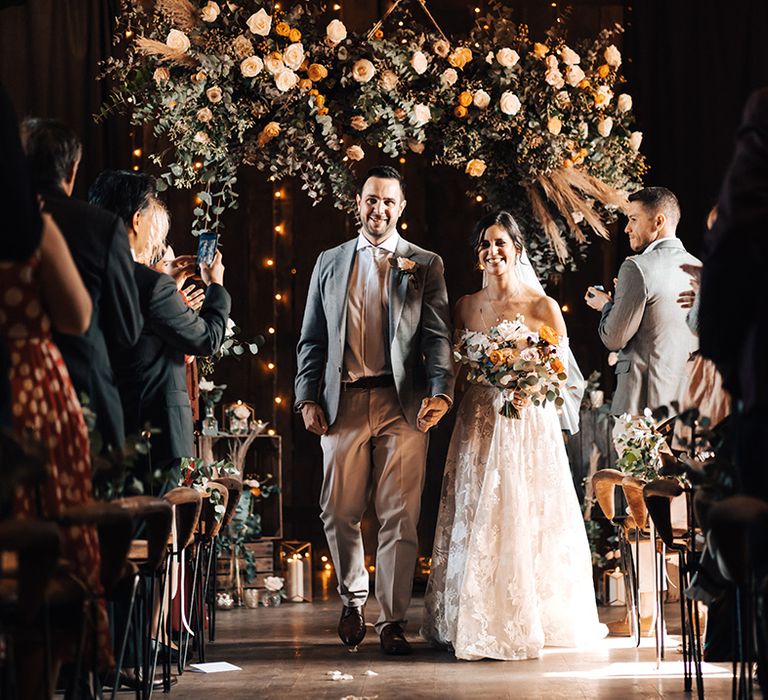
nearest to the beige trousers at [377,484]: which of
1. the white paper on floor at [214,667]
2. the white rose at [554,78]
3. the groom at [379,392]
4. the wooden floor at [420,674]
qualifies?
the groom at [379,392]

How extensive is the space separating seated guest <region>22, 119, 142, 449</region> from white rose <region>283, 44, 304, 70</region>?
2.54m

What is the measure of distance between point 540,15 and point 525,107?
6.01 ft

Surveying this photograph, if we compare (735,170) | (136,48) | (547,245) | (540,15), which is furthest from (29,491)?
(540,15)

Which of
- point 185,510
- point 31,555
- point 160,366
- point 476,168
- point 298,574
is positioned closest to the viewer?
point 31,555

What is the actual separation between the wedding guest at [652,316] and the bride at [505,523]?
1.68 ft

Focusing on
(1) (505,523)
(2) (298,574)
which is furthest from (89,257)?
(2) (298,574)

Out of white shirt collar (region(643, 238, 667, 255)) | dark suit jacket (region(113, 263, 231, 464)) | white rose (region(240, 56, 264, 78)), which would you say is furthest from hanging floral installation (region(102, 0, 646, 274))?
dark suit jacket (region(113, 263, 231, 464))

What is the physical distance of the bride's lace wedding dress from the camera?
5258mm

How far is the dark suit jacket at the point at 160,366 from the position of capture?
177 inches

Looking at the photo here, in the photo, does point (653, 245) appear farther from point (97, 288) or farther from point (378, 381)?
point (97, 288)

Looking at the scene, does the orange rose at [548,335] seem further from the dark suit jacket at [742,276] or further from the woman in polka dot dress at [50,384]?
the woman in polka dot dress at [50,384]

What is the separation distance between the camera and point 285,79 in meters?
5.83

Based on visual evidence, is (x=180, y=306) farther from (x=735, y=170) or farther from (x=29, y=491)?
(x=735, y=170)

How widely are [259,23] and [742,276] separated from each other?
11.9 feet
